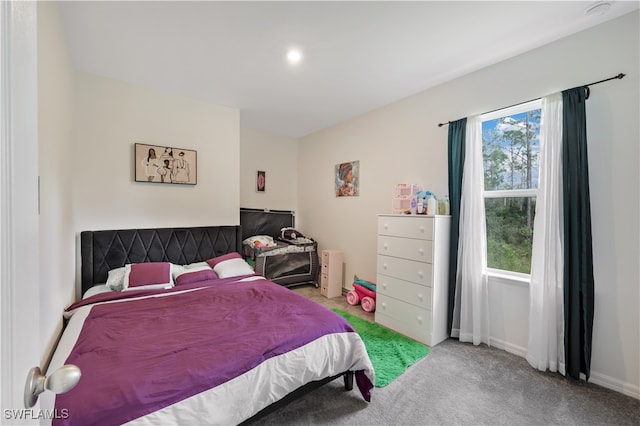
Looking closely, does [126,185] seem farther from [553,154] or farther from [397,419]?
[553,154]

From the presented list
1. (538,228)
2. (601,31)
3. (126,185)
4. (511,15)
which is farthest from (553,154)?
(126,185)

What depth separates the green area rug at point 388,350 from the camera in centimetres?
215

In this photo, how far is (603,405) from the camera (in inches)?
70.3

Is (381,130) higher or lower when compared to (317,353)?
higher

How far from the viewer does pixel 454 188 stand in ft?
9.09

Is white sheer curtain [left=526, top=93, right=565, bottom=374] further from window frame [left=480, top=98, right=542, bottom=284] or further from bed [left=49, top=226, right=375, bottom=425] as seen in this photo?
bed [left=49, top=226, right=375, bottom=425]

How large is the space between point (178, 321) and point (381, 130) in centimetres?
316

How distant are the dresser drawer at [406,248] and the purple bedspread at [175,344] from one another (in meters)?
1.24

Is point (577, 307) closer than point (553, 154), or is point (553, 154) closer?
point (577, 307)

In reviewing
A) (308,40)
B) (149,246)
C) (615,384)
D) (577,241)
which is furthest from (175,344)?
(615,384)

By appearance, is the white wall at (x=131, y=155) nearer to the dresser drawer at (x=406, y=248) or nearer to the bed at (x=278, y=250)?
the bed at (x=278, y=250)

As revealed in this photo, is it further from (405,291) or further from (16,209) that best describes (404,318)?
(16,209)

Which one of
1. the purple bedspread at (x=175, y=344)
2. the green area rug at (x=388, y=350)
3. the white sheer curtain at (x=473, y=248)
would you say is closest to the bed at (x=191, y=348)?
the purple bedspread at (x=175, y=344)

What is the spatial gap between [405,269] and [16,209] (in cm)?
287
